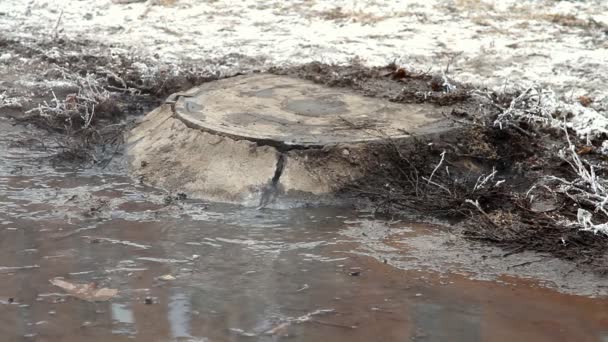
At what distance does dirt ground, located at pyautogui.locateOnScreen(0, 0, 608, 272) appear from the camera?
4.89 meters

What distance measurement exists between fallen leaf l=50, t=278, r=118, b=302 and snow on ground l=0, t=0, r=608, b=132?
163 inches

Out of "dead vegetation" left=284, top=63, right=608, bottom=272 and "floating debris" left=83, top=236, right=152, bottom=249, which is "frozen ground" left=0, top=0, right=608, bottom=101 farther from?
"floating debris" left=83, top=236, right=152, bottom=249

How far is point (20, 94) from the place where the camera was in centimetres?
713

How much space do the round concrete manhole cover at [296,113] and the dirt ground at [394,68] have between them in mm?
214

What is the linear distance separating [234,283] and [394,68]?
3.57m

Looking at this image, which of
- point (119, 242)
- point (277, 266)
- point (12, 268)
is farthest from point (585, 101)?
point (12, 268)

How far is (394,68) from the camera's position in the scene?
696 centimetres

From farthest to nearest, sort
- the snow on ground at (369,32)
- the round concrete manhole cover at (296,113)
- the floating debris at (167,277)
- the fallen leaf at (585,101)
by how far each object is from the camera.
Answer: the snow on ground at (369,32), the fallen leaf at (585,101), the round concrete manhole cover at (296,113), the floating debris at (167,277)

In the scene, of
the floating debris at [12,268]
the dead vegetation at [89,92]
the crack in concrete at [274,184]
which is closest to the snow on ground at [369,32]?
the dead vegetation at [89,92]

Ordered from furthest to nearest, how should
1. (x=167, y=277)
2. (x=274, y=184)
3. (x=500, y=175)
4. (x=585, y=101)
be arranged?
(x=585, y=101)
(x=500, y=175)
(x=274, y=184)
(x=167, y=277)

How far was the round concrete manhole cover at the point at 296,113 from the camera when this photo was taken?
16.6 feet

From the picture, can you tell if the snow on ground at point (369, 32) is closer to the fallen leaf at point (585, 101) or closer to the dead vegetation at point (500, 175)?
the fallen leaf at point (585, 101)

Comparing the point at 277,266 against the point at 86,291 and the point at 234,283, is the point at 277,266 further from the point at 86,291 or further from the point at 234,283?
the point at 86,291

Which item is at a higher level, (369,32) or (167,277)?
(369,32)
